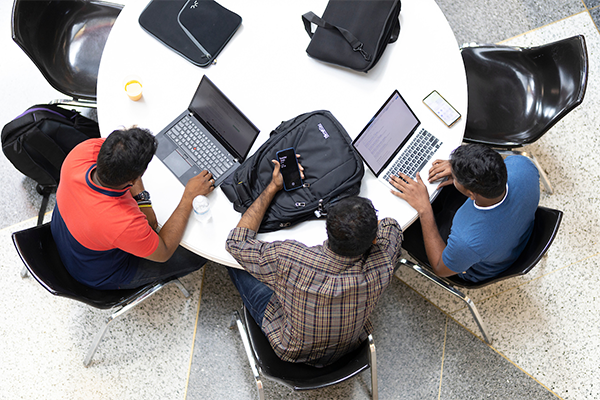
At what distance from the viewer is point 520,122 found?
7.50 feet

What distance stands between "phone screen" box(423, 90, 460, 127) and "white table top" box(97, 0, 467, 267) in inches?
1.1

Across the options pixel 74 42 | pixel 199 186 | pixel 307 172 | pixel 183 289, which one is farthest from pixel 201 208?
pixel 74 42

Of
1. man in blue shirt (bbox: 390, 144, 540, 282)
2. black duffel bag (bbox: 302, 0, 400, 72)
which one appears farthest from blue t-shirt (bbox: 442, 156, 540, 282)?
black duffel bag (bbox: 302, 0, 400, 72)

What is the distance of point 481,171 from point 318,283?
30.8 inches

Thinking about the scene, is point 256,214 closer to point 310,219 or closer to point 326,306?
point 310,219

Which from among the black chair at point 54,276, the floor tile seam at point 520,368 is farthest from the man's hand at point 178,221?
the floor tile seam at point 520,368

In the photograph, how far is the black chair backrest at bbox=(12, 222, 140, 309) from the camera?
1.67m

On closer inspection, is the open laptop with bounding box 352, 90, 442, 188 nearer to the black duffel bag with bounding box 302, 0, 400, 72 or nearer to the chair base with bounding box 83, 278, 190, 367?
the black duffel bag with bounding box 302, 0, 400, 72

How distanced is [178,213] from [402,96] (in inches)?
46.1

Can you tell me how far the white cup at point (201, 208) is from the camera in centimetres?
177

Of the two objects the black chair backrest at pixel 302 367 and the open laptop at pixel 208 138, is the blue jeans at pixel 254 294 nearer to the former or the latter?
the black chair backrest at pixel 302 367

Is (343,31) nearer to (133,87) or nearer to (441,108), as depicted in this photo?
(441,108)

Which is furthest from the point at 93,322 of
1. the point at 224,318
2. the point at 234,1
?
the point at 234,1

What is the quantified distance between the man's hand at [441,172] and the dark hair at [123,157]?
1.23m
